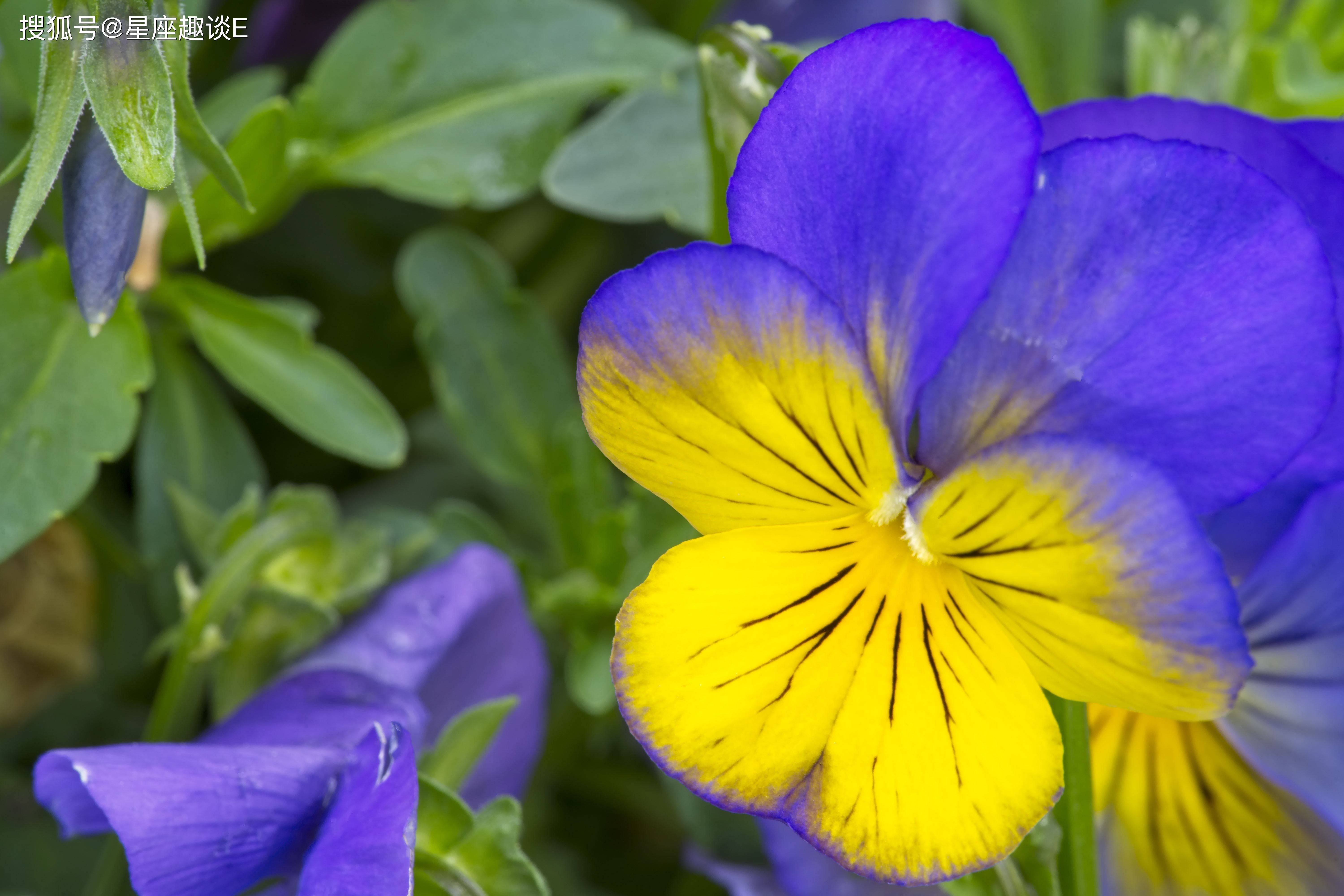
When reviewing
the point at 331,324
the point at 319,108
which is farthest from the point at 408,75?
the point at 331,324

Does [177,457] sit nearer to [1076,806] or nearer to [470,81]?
[470,81]

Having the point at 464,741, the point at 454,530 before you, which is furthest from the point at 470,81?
the point at 464,741

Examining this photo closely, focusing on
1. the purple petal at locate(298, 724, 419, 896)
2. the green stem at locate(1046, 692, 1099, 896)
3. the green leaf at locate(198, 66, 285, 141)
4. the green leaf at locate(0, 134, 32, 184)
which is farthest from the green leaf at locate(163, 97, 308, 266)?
the green stem at locate(1046, 692, 1099, 896)

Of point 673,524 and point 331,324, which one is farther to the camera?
point 331,324

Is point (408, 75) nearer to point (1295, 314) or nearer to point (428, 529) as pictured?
point (428, 529)

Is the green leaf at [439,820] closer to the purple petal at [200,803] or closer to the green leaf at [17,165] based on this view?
the purple petal at [200,803]

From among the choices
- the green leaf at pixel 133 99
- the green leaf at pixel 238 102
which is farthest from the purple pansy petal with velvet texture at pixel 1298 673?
the green leaf at pixel 238 102
